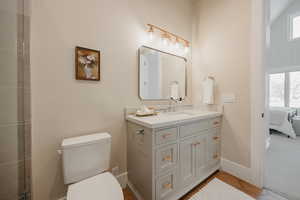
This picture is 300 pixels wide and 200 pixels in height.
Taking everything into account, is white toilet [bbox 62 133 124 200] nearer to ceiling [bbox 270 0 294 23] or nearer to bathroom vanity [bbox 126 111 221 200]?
bathroom vanity [bbox 126 111 221 200]

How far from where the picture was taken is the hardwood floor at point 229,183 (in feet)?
4.81

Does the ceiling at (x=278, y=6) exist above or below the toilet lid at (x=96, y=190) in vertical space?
above

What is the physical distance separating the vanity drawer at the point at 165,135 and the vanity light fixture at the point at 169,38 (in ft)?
4.24

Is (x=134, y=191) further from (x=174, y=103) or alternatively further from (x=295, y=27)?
(x=295, y=27)

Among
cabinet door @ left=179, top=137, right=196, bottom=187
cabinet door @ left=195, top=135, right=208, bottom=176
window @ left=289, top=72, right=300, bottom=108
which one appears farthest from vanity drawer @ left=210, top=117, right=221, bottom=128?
window @ left=289, top=72, right=300, bottom=108

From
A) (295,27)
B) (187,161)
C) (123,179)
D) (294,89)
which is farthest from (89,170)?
(295,27)

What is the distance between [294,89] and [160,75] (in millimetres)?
5588

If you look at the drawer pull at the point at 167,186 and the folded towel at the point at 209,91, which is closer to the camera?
the drawer pull at the point at 167,186

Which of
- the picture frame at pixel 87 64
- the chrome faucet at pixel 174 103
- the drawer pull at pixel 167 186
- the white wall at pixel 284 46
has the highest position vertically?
the white wall at pixel 284 46

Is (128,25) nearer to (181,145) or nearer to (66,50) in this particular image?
(66,50)

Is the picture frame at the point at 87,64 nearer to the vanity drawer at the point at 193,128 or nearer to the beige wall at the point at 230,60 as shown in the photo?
the vanity drawer at the point at 193,128

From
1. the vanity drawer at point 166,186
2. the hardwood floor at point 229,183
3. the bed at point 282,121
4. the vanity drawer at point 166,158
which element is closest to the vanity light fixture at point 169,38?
the vanity drawer at point 166,158

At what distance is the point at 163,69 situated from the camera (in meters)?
2.00

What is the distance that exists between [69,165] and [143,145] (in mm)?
648
